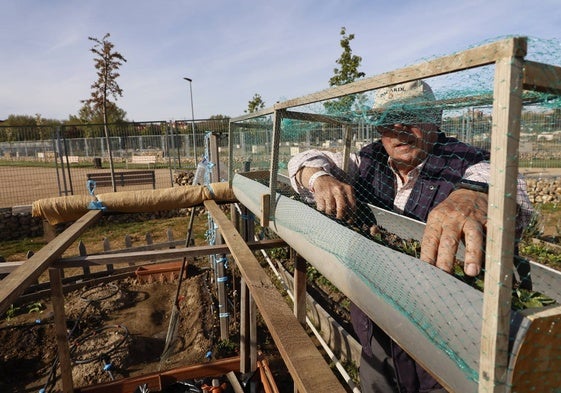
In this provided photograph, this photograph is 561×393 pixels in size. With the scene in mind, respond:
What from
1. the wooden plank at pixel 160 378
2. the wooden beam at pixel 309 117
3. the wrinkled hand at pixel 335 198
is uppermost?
the wooden beam at pixel 309 117

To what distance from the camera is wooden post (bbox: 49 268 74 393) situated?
2.88m

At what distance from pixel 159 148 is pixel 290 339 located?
21.1 m

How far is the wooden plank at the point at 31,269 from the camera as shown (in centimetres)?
178

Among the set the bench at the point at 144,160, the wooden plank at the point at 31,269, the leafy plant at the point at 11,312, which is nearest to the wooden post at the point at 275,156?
the wooden plank at the point at 31,269

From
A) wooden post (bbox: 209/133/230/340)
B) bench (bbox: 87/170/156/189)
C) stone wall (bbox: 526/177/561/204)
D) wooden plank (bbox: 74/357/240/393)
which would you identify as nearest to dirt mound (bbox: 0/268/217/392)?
wooden post (bbox: 209/133/230/340)

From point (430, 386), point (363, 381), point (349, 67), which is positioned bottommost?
point (363, 381)

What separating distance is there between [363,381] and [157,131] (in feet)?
65.5

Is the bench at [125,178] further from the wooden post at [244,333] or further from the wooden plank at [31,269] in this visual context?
the wooden plank at [31,269]

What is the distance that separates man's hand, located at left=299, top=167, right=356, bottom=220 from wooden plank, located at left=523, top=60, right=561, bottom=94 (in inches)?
41.4

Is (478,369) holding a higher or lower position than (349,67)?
lower

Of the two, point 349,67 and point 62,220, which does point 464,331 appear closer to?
point 62,220

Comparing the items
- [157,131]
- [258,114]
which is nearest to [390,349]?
[258,114]

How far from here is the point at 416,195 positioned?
5.94 feet

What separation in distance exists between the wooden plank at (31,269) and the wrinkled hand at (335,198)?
1579mm
